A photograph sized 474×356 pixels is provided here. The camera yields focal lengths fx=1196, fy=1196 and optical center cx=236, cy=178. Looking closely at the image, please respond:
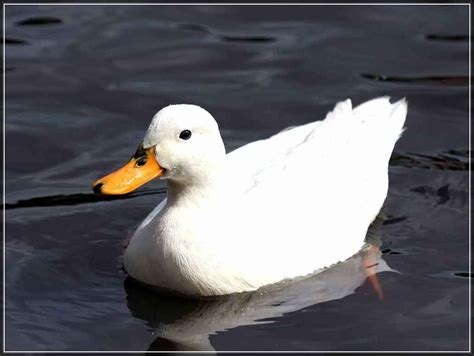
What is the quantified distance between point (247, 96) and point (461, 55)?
260 cm

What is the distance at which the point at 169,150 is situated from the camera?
8.13 meters

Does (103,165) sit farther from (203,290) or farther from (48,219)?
(203,290)

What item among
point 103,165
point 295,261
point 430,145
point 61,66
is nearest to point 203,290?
point 295,261

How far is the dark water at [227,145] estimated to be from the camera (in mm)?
8438

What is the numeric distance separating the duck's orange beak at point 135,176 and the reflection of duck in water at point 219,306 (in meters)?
0.99

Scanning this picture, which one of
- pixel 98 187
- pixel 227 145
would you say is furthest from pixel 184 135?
pixel 227 145

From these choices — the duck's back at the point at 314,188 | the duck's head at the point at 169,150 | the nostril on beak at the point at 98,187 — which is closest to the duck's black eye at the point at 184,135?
the duck's head at the point at 169,150

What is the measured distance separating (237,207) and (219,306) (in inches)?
28.8

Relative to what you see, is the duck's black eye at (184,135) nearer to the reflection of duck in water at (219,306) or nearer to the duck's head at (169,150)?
the duck's head at (169,150)

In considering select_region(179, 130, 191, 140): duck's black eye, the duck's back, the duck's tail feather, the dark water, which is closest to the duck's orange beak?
select_region(179, 130, 191, 140): duck's black eye

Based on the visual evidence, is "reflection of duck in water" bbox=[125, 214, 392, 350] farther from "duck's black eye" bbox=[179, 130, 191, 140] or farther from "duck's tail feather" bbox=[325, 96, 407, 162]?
"duck's tail feather" bbox=[325, 96, 407, 162]

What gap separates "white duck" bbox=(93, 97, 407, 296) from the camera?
A: 26.9ft

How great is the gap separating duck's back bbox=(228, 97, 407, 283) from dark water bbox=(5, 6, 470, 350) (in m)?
0.25

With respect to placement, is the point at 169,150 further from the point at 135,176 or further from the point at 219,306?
the point at 219,306
